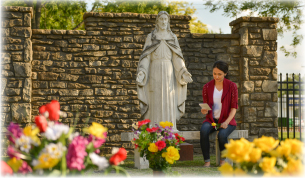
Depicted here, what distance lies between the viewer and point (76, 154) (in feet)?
4.63

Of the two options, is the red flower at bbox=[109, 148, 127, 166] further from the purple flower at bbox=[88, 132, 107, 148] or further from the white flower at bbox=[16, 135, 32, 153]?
the white flower at bbox=[16, 135, 32, 153]

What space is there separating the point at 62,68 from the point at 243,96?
3.75 m

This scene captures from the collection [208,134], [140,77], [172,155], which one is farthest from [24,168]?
[208,134]

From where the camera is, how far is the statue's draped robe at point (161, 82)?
4785 millimetres

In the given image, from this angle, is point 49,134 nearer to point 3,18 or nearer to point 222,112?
point 222,112

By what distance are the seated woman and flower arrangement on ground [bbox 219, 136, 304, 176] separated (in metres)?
3.02

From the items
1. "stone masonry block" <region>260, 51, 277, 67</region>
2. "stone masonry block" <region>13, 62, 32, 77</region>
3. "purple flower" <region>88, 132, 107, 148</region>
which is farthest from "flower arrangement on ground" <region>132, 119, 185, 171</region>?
"stone masonry block" <region>260, 51, 277, 67</region>

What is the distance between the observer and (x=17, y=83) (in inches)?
248

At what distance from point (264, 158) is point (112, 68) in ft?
18.1

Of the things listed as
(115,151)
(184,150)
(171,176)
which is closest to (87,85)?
(184,150)

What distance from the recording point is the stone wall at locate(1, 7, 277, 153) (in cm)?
631

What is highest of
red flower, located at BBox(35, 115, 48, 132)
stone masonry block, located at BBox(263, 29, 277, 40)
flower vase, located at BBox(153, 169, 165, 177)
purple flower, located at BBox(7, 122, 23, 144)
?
stone masonry block, located at BBox(263, 29, 277, 40)

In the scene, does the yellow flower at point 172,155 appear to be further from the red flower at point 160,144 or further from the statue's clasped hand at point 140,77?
the statue's clasped hand at point 140,77

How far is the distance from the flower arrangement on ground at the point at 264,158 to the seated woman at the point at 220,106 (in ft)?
9.90
